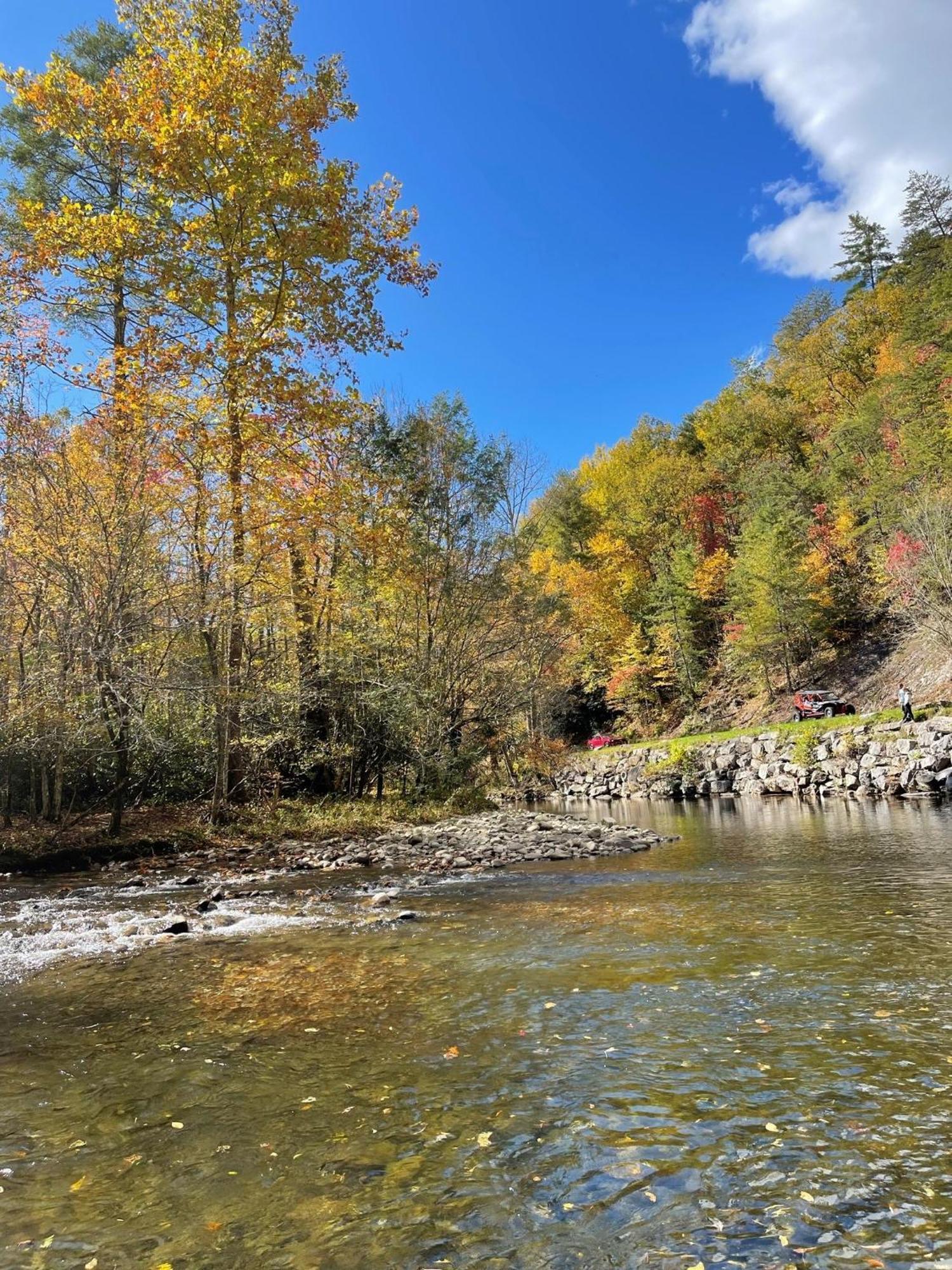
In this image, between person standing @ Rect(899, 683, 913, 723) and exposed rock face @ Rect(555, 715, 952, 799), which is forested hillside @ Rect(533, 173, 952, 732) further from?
exposed rock face @ Rect(555, 715, 952, 799)

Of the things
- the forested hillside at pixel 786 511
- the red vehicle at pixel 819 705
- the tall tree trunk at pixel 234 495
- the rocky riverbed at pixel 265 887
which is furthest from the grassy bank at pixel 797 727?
the tall tree trunk at pixel 234 495

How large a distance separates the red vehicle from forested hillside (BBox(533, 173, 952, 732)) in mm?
4625

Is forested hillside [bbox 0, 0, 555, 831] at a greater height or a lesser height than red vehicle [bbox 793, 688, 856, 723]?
greater

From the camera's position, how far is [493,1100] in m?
3.98

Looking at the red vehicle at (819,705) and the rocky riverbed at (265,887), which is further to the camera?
the red vehicle at (819,705)

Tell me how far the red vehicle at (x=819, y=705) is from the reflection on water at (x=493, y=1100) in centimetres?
2851

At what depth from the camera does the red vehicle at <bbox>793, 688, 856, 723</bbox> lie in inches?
1323

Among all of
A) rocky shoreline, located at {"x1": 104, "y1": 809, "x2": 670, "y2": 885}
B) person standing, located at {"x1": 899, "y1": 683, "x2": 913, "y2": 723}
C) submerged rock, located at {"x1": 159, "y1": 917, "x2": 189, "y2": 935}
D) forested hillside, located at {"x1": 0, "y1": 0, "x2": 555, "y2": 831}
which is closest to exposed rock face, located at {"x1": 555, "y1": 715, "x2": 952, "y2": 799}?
person standing, located at {"x1": 899, "y1": 683, "x2": 913, "y2": 723}

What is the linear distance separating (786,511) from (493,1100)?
149 feet

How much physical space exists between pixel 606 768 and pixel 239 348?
31.3 metres

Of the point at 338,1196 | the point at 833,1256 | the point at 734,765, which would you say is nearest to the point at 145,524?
the point at 338,1196

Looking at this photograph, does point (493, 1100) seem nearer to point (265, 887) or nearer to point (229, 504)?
point (265, 887)

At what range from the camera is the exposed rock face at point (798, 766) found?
22.1 metres

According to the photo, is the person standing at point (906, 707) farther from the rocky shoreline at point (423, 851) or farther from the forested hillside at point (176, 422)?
the forested hillside at point (176, 422)
